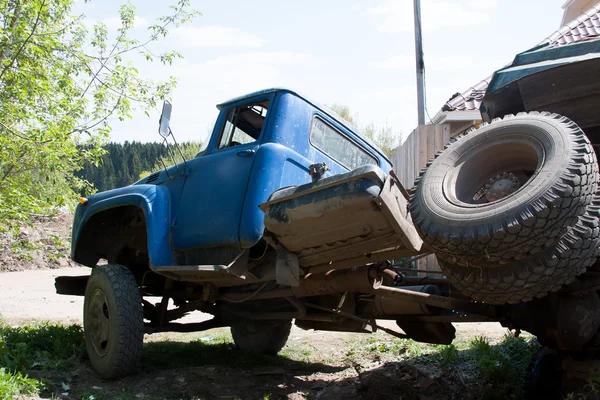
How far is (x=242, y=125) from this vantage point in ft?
15.7

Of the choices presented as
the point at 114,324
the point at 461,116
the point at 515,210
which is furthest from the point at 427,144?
the point at 515,210

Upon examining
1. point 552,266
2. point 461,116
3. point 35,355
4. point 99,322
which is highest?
point 461,116

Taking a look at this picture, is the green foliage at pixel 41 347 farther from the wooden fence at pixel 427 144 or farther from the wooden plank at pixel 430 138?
the wooden plank at pixel 430 138

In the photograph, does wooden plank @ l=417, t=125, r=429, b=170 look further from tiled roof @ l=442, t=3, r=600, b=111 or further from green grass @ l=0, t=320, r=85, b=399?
green grass @ l=0, t=320, r=85, b=399

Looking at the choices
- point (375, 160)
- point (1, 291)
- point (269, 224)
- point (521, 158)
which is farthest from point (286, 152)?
point (1, 291)

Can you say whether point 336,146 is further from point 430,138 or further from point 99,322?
point 430,138

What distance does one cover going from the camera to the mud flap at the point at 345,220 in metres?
3.23

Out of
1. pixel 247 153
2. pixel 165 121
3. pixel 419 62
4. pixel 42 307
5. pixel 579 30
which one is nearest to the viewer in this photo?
pixel 247 153

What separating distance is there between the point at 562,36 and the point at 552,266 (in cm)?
777

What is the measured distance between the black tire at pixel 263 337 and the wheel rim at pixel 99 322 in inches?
59.6

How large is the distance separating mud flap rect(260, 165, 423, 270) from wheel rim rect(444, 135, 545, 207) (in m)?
0.36

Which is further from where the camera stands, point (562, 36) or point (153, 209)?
point (562, 36)

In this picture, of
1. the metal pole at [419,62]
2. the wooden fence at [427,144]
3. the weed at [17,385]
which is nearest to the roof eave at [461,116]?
the metal pole at [419,62]

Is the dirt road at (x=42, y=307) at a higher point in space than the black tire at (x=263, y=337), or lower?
lower
